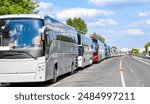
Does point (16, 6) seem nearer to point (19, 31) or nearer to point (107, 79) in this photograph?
point (107, 79)

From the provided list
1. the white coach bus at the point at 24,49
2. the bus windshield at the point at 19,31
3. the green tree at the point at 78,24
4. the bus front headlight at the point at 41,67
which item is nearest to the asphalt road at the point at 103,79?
the bus front headlight at the point at 41,67

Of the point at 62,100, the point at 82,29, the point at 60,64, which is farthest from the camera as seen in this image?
the point at 82,29

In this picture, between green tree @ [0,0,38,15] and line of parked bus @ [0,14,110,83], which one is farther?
green tree @ [0,0,38,15]

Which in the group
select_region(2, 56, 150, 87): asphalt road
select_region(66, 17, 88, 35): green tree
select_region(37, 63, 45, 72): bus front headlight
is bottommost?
select_region(2, 56, 150, 87): asphalt road

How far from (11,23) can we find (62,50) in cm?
572

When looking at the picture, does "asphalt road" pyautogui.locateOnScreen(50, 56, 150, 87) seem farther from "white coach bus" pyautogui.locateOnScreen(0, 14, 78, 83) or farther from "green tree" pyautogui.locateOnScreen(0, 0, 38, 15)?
"green tree" pyautogui.locateOnScreen(0, 0, 38, 15)

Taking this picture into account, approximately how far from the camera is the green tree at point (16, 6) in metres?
49.7

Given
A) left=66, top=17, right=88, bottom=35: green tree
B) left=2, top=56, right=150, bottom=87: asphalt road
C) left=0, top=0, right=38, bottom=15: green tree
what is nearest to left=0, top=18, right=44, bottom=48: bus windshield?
left=2, top=56, right=150, bottom=87: asphalt road

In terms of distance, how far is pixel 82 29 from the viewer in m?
160

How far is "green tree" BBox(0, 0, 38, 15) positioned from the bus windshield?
101 ft

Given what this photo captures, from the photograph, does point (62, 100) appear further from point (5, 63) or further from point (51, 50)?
point (51, 50)

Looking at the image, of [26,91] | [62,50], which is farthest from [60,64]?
[26,91]

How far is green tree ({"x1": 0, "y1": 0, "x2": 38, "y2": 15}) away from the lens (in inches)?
1957

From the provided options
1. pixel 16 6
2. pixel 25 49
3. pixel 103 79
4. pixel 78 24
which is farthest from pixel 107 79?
pixel 78 24
